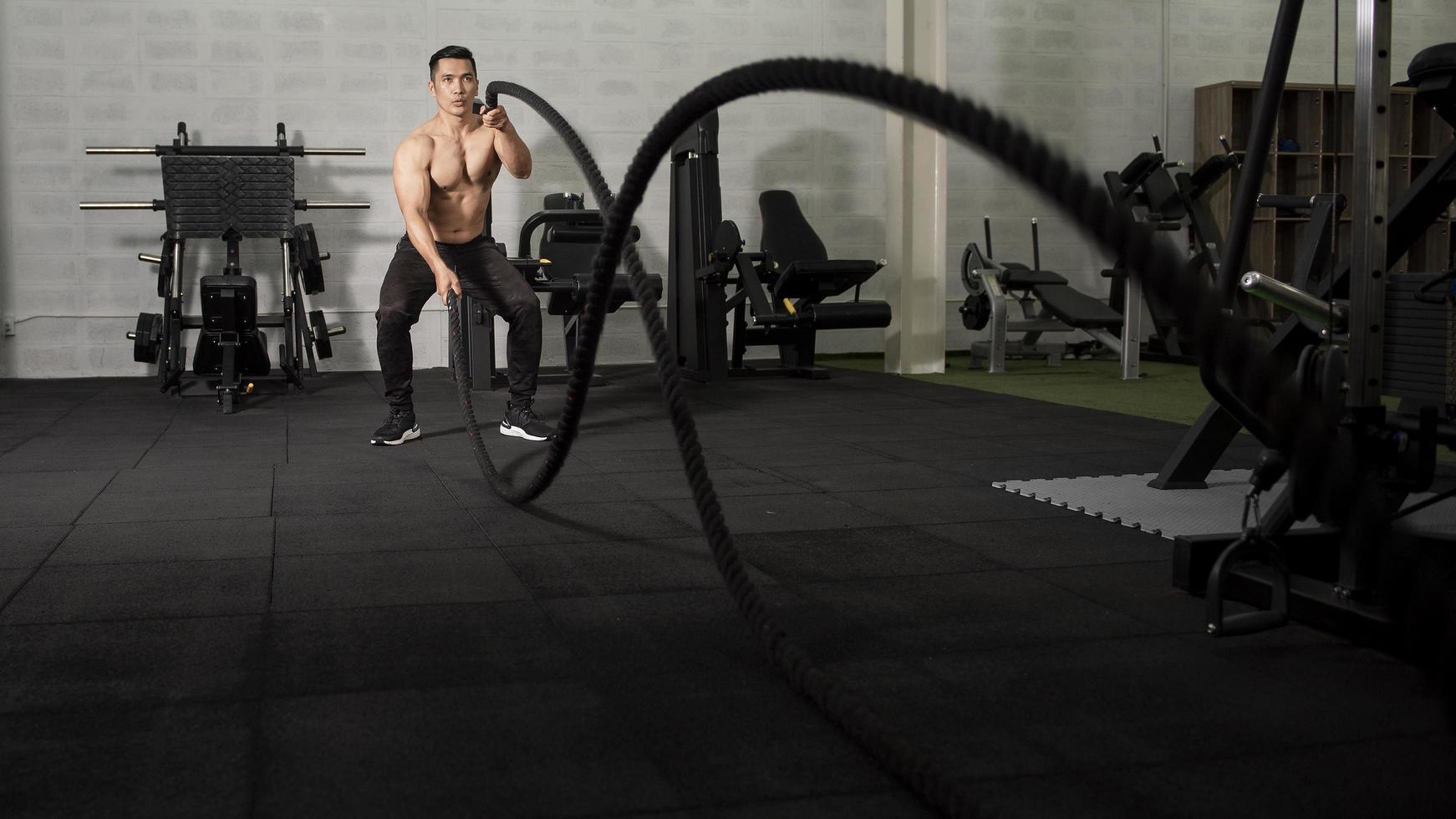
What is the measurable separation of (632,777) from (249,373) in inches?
201

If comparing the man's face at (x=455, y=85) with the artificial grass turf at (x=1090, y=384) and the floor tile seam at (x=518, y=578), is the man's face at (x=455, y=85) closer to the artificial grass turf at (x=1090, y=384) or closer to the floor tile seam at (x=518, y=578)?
the floor tile seam at (x=518, y=578)

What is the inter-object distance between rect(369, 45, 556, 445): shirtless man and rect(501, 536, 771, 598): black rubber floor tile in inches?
61.4

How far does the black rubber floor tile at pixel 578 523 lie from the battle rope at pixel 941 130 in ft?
0.58

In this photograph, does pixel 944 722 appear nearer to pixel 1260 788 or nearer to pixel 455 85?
pixel 1260 788

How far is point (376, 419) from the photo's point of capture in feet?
17.2

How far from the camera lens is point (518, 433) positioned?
470 centimetres

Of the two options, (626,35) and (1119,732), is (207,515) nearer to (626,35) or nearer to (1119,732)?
(1119,732)

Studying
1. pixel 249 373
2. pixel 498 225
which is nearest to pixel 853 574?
pixel 249 373

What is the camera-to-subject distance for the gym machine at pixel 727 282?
6.55m

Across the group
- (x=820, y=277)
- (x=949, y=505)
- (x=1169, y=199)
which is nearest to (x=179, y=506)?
(x=949, y=505)

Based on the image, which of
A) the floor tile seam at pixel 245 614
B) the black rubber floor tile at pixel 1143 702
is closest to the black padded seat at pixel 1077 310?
the black rubber floor tile at pixel 1143 702

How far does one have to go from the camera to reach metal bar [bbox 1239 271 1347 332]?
7.09ft

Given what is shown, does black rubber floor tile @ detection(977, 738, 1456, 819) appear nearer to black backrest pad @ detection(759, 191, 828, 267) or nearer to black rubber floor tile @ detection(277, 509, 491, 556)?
black rubber floor tile @ detection(277, 509, 491, 556)

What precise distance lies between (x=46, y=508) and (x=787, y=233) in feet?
15.9
